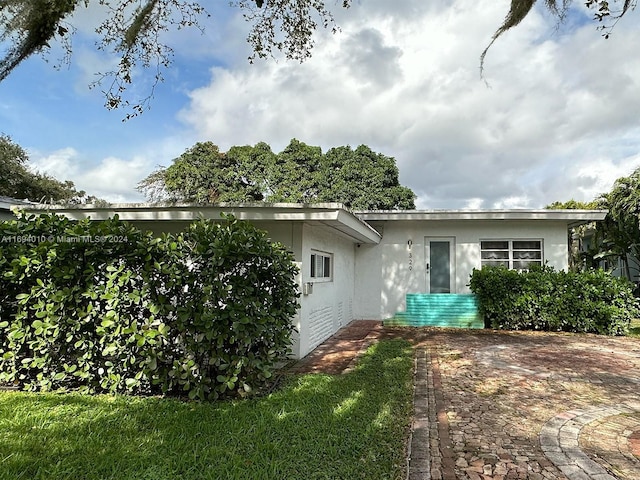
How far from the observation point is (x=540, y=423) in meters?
3.81

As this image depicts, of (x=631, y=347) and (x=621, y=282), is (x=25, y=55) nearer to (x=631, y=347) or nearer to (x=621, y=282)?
(x=631, y=347)

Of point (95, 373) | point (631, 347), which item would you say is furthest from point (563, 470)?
point (631, 347)

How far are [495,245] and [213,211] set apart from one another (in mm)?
8167

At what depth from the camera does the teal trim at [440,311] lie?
33.2 feet

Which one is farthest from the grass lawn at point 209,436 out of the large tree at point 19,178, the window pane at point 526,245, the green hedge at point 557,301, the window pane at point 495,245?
the large tree at point 19,178

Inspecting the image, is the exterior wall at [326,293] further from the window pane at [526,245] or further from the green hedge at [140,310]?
the window pane at [526,245]

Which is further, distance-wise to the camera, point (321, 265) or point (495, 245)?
point (495, 245)

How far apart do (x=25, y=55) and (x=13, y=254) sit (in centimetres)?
220

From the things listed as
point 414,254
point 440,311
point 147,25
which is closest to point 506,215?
point 414,254

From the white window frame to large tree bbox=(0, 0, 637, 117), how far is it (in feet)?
11.0

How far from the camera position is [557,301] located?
9.28 meters

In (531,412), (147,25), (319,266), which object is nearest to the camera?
(531,412)

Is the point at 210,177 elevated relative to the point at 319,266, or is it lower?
elevated

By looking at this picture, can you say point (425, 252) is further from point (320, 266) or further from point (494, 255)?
point (320, 266)
